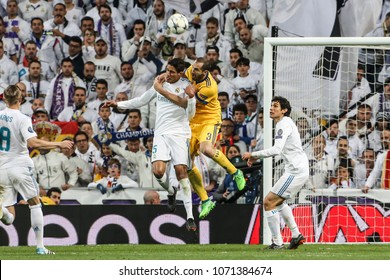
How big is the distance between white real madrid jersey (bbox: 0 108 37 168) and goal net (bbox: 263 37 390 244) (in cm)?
386

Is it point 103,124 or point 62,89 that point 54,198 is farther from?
point 62,89

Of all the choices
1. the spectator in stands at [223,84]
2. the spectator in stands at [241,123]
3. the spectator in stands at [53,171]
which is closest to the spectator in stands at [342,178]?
the spectator in stands at [241,123]

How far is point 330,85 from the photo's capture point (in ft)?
57.5

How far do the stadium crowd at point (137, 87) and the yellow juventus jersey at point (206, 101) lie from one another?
74.3 inches

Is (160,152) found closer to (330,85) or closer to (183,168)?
(183,168)

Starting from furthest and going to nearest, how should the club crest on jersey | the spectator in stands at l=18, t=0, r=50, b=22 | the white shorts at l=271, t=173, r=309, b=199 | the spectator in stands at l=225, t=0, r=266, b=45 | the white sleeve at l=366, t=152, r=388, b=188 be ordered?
the spectator in stands at l=18, t=0, r=50, b=22, the spectator in stands at l=225, t=0, r=266, b=45, the white sleeve at l=366, t=152, r=388, b=188, the white shorts at l=271, t=173, r=309, b=199, the club crest on jersey

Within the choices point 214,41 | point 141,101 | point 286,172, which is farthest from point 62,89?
point 286,172

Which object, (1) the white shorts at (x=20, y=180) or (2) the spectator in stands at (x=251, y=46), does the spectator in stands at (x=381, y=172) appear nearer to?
(2) the spectator in stands at (x=251, y=46)

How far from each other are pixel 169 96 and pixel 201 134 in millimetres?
926

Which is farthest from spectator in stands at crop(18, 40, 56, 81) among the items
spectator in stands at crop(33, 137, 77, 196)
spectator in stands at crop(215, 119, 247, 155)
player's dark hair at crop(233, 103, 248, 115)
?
spectator in stands at crop(215, 119, 247, 155)

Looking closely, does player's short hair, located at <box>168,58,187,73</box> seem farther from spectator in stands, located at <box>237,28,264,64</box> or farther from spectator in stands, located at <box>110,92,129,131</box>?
spectator in stands, located at <box>237,28,264,64</box>

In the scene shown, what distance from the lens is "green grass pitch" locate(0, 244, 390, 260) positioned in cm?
1267

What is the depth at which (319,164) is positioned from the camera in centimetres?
1734

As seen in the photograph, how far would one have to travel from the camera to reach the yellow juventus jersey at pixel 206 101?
15.3m
